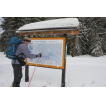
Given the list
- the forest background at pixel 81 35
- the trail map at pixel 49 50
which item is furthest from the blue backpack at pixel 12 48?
the forest background at pixel 81 35

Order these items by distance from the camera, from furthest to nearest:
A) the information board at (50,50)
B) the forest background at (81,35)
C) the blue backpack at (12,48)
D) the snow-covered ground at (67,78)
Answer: the forest background at (81,35), the snow-covered ground at (67,78), the information board at (50,50), the blue backpack at (12,48)

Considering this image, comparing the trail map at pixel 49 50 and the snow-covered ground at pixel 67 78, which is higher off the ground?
the trail map at pixel 49 50

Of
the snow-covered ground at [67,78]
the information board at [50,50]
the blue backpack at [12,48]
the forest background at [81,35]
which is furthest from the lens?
the forest background at [81,35]

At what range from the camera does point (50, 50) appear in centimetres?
423

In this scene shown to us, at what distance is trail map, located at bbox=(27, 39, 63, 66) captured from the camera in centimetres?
401

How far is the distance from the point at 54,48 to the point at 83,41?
17034 millimetres

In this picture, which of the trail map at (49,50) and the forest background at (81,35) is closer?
the trail map at (49,50)

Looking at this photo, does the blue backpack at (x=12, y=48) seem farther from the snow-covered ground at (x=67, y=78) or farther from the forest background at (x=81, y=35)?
the forest background at (x=81, y=35)

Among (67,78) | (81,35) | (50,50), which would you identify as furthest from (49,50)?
(81,35)

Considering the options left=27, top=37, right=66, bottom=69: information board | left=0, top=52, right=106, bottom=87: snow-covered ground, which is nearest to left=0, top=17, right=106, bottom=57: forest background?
left=0, top=52, right=106, bottom=87: snow-covered ground

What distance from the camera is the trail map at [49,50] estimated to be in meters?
4.01

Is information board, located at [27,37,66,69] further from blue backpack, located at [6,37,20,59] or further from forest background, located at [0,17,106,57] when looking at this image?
forest background, located at [0,17,106,57]

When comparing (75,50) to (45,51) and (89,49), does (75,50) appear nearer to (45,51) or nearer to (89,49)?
(89,49)

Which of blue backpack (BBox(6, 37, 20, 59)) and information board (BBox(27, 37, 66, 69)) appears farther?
information board (BBox(27, 37, 66, 69))
